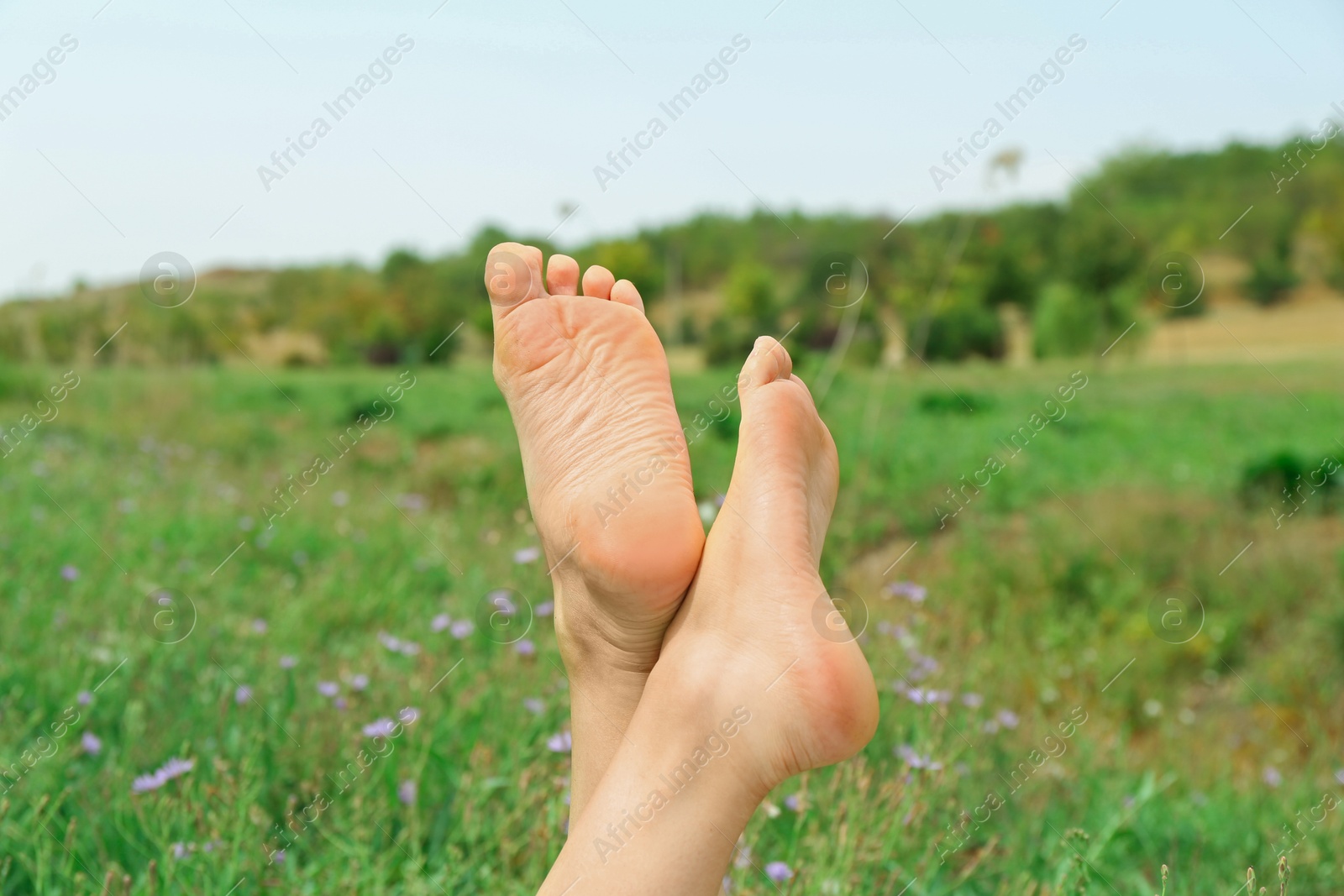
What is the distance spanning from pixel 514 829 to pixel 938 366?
528 inches

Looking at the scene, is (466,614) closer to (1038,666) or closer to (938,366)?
(1038,666)

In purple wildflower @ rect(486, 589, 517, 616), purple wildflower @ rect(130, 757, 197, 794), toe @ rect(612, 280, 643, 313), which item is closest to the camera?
purple wildflower @ rect(130, 757, 197, 794)

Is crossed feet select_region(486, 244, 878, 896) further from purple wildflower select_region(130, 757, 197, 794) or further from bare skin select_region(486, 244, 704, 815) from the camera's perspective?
purple wildflower select_region(130, 757, 197, 794)

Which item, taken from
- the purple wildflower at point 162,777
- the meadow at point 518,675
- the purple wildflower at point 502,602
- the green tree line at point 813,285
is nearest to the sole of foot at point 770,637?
the meadow at point 518,675

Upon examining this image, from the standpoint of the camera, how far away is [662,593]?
1.30 metres

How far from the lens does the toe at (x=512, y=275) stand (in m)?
1.60

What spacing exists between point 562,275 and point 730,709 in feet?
3.05

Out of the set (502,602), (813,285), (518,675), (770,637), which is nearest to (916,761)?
(770,637)

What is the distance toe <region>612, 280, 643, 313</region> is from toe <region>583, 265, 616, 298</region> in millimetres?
16

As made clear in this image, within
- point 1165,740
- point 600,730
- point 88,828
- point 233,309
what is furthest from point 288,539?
point 233,309

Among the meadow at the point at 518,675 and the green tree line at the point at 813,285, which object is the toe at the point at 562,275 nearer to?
the meadow at the point at 518,675

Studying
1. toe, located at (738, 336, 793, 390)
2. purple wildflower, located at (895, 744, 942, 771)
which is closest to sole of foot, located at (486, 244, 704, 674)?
toe, located at (738, 336, 793, 390)

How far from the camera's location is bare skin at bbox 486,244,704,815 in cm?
132

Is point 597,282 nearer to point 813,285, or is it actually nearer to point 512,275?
point 512,275
